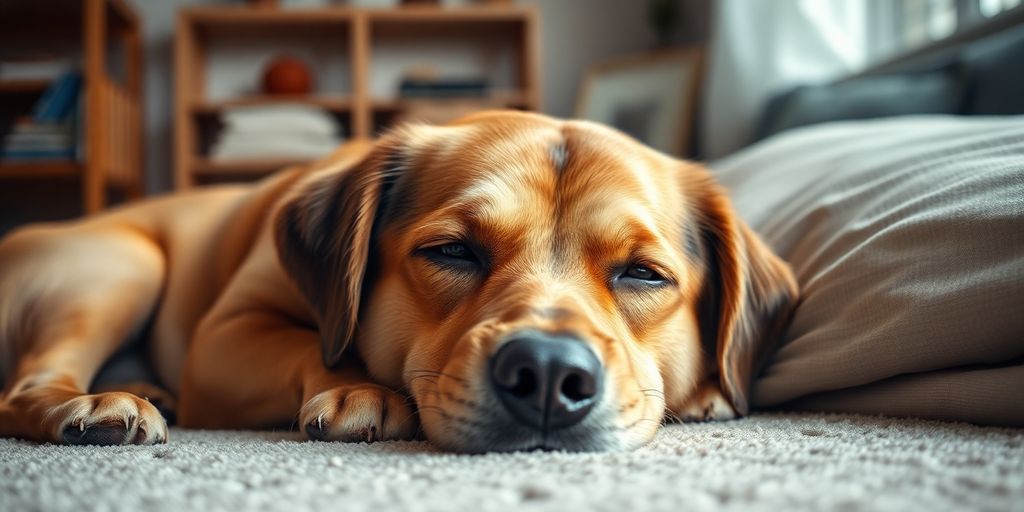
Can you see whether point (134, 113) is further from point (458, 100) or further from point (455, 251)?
point (455, 251)

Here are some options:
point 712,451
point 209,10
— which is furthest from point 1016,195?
point 209,10

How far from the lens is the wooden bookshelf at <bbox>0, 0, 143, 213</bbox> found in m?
4.88

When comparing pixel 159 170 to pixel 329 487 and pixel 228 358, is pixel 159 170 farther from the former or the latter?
pixel 329 487

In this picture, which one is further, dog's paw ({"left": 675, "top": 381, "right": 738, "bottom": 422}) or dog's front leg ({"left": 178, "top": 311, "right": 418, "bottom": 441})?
dog's paw ({"left": 675, "top": 381, "right": 738, "bottom": 422})

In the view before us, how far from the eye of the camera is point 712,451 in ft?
3.49

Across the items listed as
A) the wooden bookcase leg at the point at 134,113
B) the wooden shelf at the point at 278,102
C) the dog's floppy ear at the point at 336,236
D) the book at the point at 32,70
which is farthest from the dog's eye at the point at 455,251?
the wooden bookcase leg at the point at 134,113

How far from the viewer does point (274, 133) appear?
529cm

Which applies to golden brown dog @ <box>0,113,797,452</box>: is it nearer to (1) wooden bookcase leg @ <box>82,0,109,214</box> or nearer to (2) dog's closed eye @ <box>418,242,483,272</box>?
(2) dog's closed eye @ <box>418,242,483,272</box>

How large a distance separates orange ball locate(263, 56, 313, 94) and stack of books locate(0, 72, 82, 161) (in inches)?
47.1

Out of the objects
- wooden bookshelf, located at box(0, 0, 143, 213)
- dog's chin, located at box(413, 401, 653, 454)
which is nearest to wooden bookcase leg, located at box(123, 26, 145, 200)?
wooden bookshelf, located at box(0, 0, 143, 213)

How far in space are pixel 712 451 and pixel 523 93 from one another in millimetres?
4961

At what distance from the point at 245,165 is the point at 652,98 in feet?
9.01

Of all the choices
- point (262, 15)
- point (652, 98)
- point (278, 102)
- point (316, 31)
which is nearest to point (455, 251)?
point (652, 98)

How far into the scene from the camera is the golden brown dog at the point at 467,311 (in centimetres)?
112
